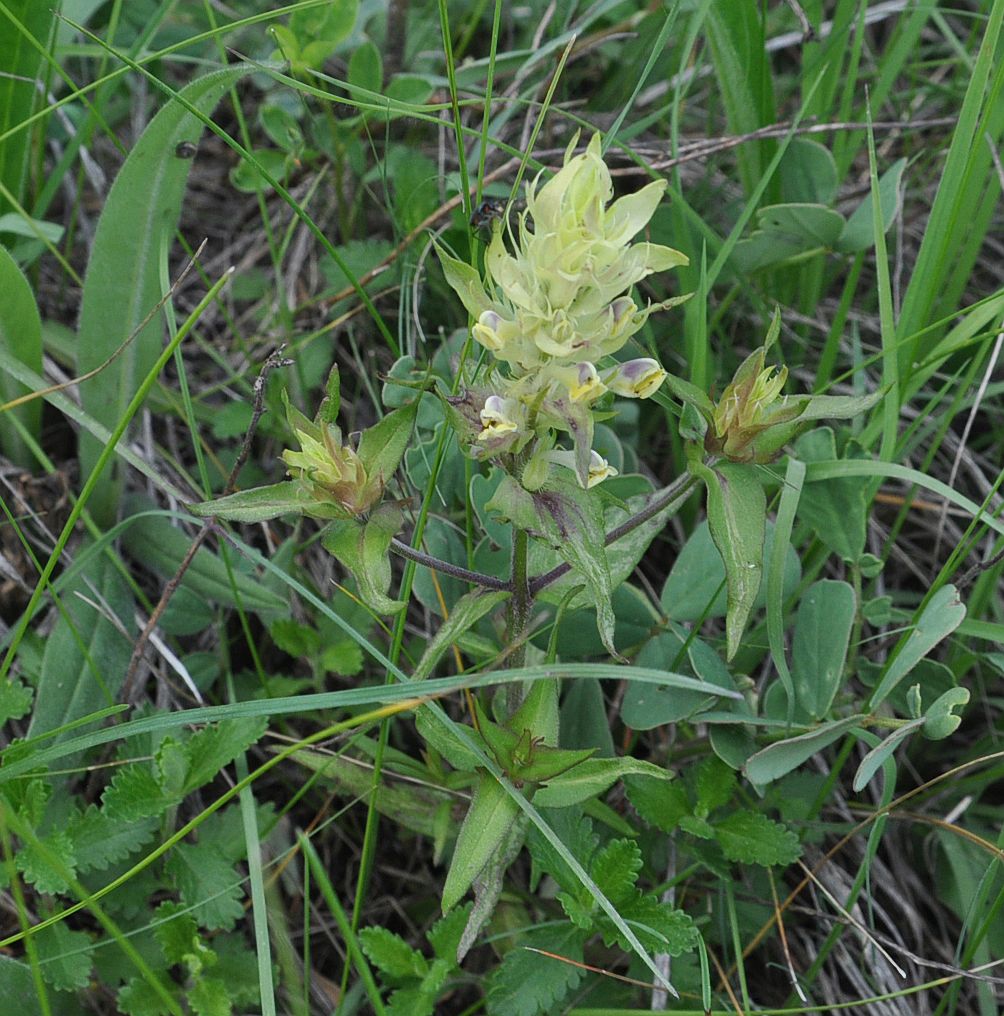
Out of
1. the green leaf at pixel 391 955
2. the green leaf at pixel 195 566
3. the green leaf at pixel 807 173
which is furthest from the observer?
the green leaf at pixel 807 173

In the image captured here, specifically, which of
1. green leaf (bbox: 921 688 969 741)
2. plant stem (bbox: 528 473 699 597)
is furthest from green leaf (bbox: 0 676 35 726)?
A: green leaf (bbox: 921 688 969 741)

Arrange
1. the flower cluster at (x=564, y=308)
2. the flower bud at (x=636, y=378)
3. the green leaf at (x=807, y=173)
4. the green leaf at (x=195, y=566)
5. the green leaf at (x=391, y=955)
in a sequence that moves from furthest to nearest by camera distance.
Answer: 1. the green leaf at (x=807, y=173)
2. the green leaf at (x=195, y=566)
3. the green leaf at (x=391, y=955)
4. the flower bud at (x=636, y=378)
5. the flower cluster at (x=564, y=308)

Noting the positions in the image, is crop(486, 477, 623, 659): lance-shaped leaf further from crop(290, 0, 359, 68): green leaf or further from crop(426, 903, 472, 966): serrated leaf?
crop(290, 0, 359, 68): green leaf

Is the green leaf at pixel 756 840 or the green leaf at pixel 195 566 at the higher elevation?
the green leaf at pixel 195 566

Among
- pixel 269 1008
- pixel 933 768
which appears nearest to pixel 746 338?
pixel 933 768

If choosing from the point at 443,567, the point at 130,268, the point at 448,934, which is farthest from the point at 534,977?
the point at 130,268

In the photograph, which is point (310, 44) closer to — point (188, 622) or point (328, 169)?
point (328, 169)

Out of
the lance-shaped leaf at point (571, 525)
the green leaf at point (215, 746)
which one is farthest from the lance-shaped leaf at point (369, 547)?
the green leaf at point (215, 746)

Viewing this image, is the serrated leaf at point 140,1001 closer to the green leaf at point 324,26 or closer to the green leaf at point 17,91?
the green leaf at point 17,91
